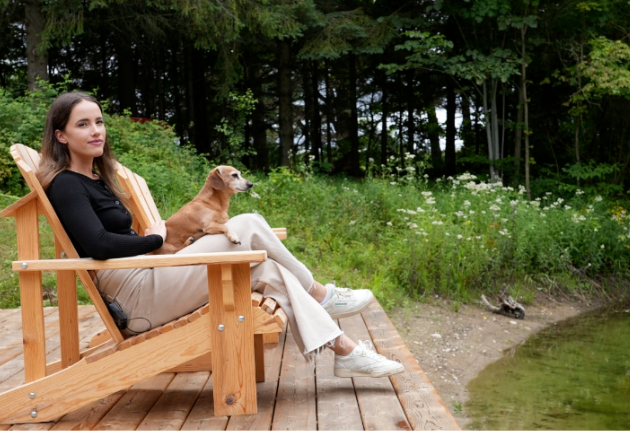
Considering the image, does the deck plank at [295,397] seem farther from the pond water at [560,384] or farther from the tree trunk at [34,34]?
the tree trunk at [34,34]

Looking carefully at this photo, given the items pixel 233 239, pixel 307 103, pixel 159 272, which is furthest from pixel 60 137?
pixel 307 103

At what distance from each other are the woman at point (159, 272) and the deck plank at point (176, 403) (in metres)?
0.33

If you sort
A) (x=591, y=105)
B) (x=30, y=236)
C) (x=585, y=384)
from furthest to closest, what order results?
(x=591, y=105) < (x=585, y=384) < (x=30, y=236)

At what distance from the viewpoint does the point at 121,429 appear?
2473 millimetres

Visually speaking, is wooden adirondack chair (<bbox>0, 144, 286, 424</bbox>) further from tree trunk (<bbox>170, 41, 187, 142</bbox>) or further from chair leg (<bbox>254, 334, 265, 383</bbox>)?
tree trunk (<bbox>170, 41, 187, 142</bbox>)

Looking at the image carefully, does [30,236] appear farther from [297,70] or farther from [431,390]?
[297,70]

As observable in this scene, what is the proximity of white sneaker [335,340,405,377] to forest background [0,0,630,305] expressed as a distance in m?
3.53

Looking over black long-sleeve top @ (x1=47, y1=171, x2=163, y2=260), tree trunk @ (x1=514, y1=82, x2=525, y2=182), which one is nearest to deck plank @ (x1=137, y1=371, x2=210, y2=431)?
black long-sleeve top @ (x1=47, y1=171, x2=163, y2=260)

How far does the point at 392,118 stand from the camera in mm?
17828

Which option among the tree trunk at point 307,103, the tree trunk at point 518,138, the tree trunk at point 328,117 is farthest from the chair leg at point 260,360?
the tree trunk at point 328,117

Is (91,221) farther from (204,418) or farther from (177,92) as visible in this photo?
(177,92)

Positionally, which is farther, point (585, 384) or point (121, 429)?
point (585, 384)

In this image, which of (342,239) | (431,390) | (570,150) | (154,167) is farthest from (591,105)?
(431,390)

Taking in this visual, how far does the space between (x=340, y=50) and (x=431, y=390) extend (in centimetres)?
904
